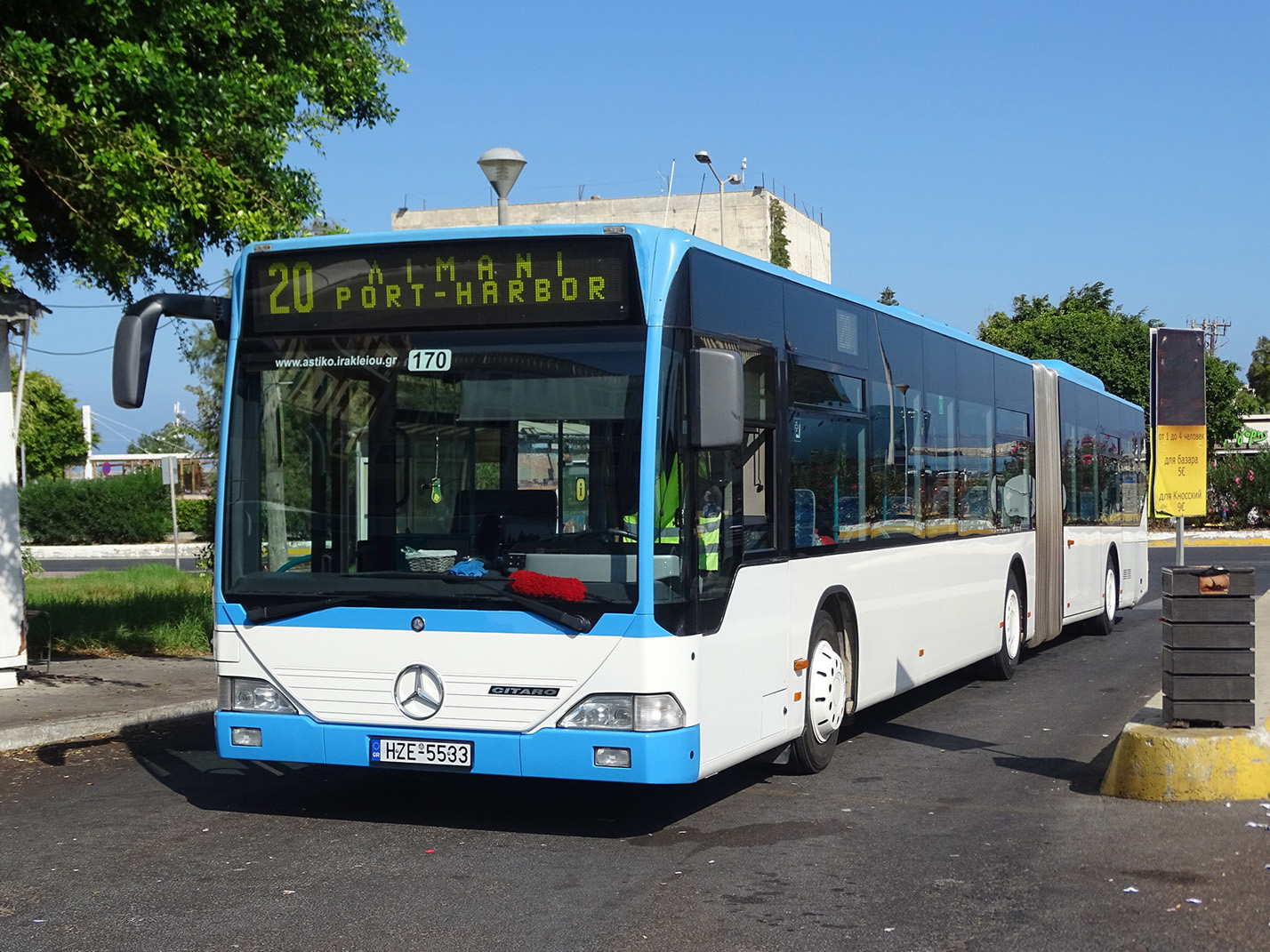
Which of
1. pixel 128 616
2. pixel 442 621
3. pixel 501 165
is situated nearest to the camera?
pixel 442 621

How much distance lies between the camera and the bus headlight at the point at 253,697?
7.68 metres

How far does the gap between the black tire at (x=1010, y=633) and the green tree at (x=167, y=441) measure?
3032 inches

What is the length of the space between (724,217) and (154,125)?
6523 cm

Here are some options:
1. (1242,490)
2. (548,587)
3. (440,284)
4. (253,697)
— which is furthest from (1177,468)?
(1242,490)

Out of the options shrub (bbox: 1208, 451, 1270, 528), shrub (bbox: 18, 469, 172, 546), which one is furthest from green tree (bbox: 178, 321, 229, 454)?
shrub (bbox: 1208, 451, 1270, 528)

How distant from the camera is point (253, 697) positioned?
773 cm

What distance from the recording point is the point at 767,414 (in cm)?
838

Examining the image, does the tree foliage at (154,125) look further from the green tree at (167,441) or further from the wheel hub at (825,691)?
the green tree at (167,441)

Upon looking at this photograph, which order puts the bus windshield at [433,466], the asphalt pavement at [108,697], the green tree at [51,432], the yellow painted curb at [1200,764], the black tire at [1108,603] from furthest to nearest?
the green tree at [51,432]
the black tire at [1108,603]
the asphalt pavement at [108,697]
the yellow painted curb at [1200,764]
the bus windshield at [433,466]

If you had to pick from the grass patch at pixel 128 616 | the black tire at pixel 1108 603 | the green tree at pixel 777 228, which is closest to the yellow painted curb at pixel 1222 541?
the black tire at pixel 1108 603

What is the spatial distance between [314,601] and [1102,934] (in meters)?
4.02

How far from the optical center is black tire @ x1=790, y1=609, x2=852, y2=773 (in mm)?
8891

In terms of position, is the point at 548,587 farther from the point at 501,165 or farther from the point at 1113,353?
the point at 1113,353

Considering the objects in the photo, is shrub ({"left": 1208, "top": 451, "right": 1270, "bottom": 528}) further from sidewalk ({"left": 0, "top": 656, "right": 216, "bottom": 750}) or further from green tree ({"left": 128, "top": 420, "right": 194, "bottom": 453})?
green tree ({"left": 128, "top": 420, "right": 194, "bottom": 453})
